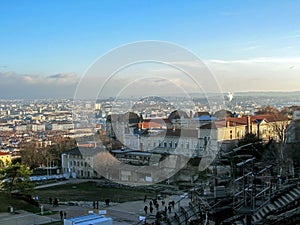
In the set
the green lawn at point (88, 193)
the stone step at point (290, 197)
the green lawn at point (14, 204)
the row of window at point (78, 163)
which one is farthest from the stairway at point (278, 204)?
the row of window at point (78, 163)

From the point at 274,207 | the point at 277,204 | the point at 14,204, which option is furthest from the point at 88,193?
the point at 274,207

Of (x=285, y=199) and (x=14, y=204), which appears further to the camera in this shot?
(x=14, y=204)

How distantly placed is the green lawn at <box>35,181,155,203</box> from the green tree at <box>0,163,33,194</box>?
1.71m

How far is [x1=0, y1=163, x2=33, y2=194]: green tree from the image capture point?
2395 centimetres

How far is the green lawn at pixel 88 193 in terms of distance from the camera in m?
26.7

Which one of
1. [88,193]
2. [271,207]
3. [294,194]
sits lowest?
[88,193]

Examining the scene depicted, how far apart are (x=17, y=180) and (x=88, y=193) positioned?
22.4ft

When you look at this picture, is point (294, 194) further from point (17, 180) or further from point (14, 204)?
point (17, 180)

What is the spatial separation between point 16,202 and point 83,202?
4.26m

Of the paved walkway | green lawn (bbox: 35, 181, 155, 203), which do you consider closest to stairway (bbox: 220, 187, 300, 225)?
the paved walkway

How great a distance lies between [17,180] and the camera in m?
24.3

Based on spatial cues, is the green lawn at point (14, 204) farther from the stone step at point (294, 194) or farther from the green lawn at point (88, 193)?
the stone step at point (294, 194)

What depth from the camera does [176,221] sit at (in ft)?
41.3

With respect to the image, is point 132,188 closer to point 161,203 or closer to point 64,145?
point 161,203
